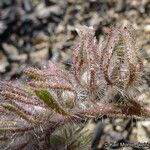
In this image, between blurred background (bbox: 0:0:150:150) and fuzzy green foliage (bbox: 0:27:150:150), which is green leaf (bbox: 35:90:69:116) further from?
blurred background (bbox: 0:0:150:150)

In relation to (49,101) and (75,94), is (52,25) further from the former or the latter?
(49,101)

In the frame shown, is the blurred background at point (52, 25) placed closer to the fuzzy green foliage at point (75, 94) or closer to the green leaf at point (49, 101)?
the fuzzy green foliage at point (75, 94)

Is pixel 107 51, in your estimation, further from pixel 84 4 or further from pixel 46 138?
pixel 84 4

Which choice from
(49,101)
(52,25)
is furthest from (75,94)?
(52,25)

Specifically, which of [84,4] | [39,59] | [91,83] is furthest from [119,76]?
[84,4]

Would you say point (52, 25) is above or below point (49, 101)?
below

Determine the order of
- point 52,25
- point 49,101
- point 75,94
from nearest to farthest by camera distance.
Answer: point 49,101 < point 75,94 < point 52,25

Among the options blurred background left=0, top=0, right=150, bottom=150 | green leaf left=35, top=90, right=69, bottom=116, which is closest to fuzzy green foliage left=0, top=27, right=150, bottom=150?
green leaf left=35, top=90, right=69, bottom=116
